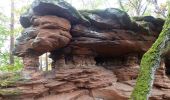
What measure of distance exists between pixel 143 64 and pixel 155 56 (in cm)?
41

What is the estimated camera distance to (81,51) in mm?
10789

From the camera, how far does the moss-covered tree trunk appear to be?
661 centimetres

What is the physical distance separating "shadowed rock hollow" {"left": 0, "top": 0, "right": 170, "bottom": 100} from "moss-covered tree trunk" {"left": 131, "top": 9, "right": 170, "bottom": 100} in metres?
3.39

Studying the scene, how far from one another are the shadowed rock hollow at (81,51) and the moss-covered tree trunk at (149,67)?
339 cm

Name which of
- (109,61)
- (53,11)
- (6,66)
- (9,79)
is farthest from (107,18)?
(6,66)

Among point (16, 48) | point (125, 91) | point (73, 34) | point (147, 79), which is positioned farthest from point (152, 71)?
point (16, 48)

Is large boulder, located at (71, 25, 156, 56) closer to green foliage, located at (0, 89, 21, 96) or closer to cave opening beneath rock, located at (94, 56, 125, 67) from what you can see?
cave opening beneath rock, located at (94, 56, 125, 67)

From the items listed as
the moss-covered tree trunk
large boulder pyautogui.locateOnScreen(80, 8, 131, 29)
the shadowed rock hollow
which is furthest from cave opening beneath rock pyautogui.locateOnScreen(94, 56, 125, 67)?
the moss-covered tree trunk

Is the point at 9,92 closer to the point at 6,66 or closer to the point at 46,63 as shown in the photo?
the point at 6,66

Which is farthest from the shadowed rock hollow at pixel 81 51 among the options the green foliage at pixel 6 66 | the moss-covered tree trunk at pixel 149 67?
the moss-covered tree trunk at pixel 149 67

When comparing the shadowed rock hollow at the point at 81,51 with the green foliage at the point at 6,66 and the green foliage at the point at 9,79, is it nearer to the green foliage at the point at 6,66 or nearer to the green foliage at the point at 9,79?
the green foliage at the point at 9,79

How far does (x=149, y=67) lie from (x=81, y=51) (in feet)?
14.3

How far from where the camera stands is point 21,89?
28.9ft

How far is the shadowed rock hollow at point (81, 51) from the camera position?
30.5 feet
